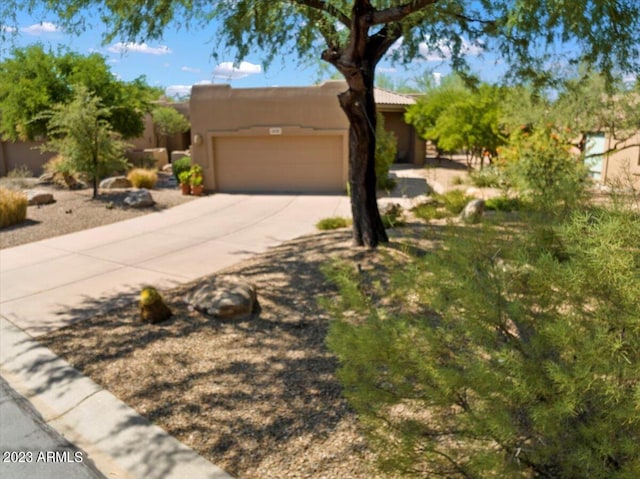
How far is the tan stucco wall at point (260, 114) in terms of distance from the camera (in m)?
18.2

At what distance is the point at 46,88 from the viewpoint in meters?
21.0

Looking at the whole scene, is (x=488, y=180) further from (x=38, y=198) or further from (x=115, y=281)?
(x=38, y=198)

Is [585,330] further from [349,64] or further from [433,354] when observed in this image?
[349,64]

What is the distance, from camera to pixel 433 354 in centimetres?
272

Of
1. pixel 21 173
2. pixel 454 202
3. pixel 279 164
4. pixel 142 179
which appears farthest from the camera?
pixel 21 173

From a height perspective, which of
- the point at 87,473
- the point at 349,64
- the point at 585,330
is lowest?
the point at 87,473

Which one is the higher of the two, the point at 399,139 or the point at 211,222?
the point at 399,139

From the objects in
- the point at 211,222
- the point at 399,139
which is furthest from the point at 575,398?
the point at 399,139

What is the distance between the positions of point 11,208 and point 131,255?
5.06 m

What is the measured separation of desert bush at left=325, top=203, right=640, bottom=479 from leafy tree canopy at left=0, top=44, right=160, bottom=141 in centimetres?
2093

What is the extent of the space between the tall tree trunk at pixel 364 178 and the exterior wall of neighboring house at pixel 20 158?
2260 cm

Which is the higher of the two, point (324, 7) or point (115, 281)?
point (324, 7)

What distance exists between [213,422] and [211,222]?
963 centimetres

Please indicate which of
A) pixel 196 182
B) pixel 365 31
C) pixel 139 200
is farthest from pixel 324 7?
pixel 196 182
